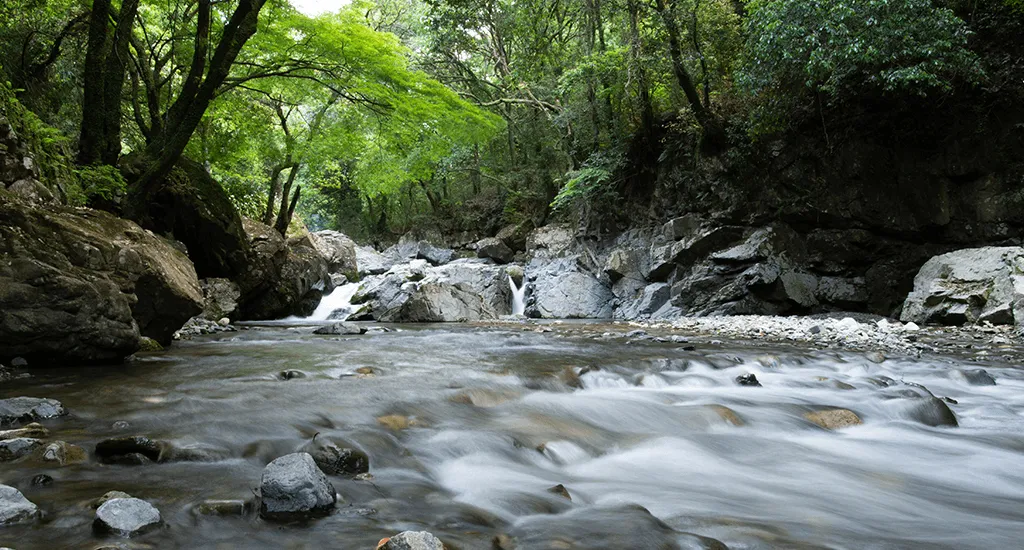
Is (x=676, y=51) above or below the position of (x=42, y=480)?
above

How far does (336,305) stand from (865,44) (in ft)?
47.1

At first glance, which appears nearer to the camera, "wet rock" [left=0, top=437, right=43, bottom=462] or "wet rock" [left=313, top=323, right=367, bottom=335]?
"wet rock" [left=0, top=437, right=43, bottom=462]

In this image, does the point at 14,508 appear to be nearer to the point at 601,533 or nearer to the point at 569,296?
the point at 601,533

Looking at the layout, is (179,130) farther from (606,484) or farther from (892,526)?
(892,526)

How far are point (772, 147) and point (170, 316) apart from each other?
1352cm

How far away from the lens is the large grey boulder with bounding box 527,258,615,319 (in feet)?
51.2

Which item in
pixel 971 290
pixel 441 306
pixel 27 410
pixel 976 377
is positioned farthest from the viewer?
pixel 441 306

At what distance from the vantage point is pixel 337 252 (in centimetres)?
2200

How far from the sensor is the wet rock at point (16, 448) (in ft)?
7.43

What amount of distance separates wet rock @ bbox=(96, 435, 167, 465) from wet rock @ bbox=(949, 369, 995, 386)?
6470 mm

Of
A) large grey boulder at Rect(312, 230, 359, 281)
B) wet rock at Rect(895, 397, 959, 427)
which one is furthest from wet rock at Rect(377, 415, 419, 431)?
large grey boulder at Rect(312, 230, 359, 281)

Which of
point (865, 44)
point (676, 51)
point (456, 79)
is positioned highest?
point (456, 79)

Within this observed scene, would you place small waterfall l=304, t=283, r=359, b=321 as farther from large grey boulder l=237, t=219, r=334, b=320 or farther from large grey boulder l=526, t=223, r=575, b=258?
large grey boulder l=526, t=223, r=575, b=258

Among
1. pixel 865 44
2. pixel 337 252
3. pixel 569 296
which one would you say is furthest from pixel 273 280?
pixel 865 44
